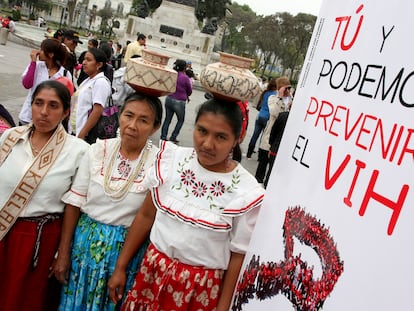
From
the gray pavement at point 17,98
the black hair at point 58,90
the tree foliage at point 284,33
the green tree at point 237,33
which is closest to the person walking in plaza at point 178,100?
the gray pavement at point 17,98

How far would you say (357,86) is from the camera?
1.19m

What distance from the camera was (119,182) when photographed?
223 centimetres

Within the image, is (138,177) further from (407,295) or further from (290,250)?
(407,295)

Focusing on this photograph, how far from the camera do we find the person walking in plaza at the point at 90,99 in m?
4.12

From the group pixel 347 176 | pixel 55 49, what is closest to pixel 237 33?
pixel 55 49

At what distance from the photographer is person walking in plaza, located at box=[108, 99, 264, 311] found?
1.86 metres

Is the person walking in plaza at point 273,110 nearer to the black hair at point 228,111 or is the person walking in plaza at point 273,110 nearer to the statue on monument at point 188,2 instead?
the black hair at point 228,111

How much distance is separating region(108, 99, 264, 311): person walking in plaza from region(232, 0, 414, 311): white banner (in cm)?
27

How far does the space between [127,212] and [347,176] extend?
4.43 ft

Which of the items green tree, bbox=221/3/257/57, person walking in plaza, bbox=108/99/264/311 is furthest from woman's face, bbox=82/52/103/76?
green tree, bbox=221/3/257/57

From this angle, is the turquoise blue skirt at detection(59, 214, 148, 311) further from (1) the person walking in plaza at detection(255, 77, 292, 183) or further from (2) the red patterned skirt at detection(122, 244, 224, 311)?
(1) the person walking in plaza at detection(255, 77, 292, 183)

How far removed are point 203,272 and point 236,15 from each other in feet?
179

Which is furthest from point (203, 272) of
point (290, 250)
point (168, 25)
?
point (168, 25)

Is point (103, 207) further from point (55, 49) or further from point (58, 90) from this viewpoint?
point (55, 49)
